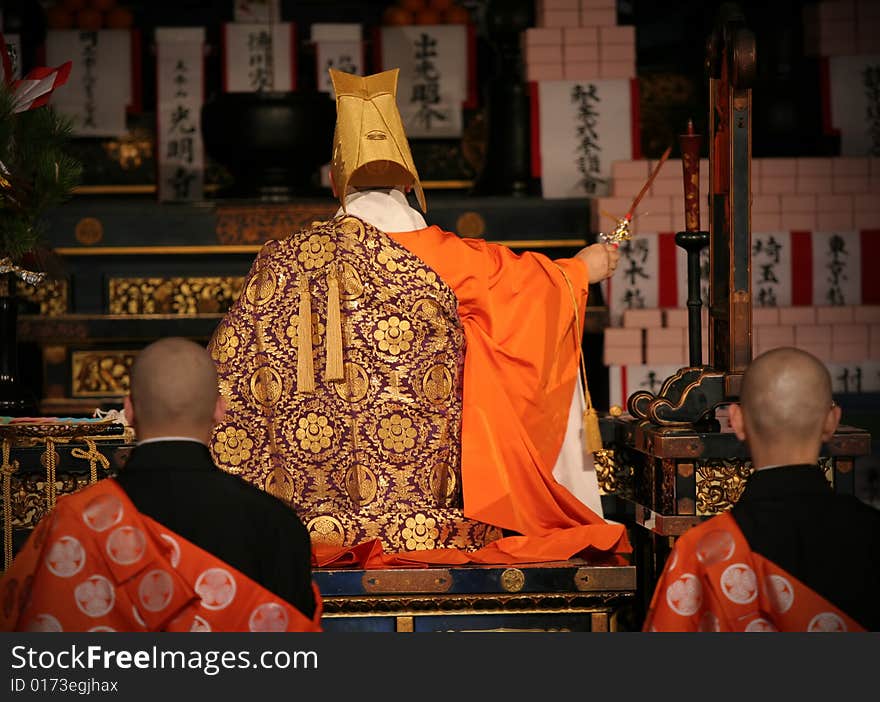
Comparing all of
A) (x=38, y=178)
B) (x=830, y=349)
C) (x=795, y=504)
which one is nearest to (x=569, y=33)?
(x=830, y=349)

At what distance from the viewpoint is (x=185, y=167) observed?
6535 mm

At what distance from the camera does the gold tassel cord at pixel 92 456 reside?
4191 mm

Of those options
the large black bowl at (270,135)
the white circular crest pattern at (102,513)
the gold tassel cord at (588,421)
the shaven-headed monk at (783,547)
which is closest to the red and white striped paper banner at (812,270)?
the large black bowl at (270,135)

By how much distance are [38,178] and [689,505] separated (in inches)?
93.2

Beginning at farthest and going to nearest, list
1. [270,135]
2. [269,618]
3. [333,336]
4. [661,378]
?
1. [270,135]
2. [661,378]
3. [333,336]
4. [269,618]

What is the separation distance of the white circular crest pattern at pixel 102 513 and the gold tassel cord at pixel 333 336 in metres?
1.66

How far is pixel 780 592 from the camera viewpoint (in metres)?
2.14

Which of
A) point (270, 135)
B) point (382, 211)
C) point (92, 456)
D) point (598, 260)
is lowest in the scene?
point (92, 456)

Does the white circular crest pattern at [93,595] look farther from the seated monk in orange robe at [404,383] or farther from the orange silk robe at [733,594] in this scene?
the seated monk in orange robe at [404,383]

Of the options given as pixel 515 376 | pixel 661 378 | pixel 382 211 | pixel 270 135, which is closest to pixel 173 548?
pixel 515 376

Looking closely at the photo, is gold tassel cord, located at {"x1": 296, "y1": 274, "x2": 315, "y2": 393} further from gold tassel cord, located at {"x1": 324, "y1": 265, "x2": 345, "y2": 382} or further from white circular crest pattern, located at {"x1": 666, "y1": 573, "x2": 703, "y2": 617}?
white circular crest pattern, located at {"x1": 666, "y1": 573, "x2": 703, "y2": 617}

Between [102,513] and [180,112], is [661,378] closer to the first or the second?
[180,112]

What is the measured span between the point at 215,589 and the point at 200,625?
0.19 feet

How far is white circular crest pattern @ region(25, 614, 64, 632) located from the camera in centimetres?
219
